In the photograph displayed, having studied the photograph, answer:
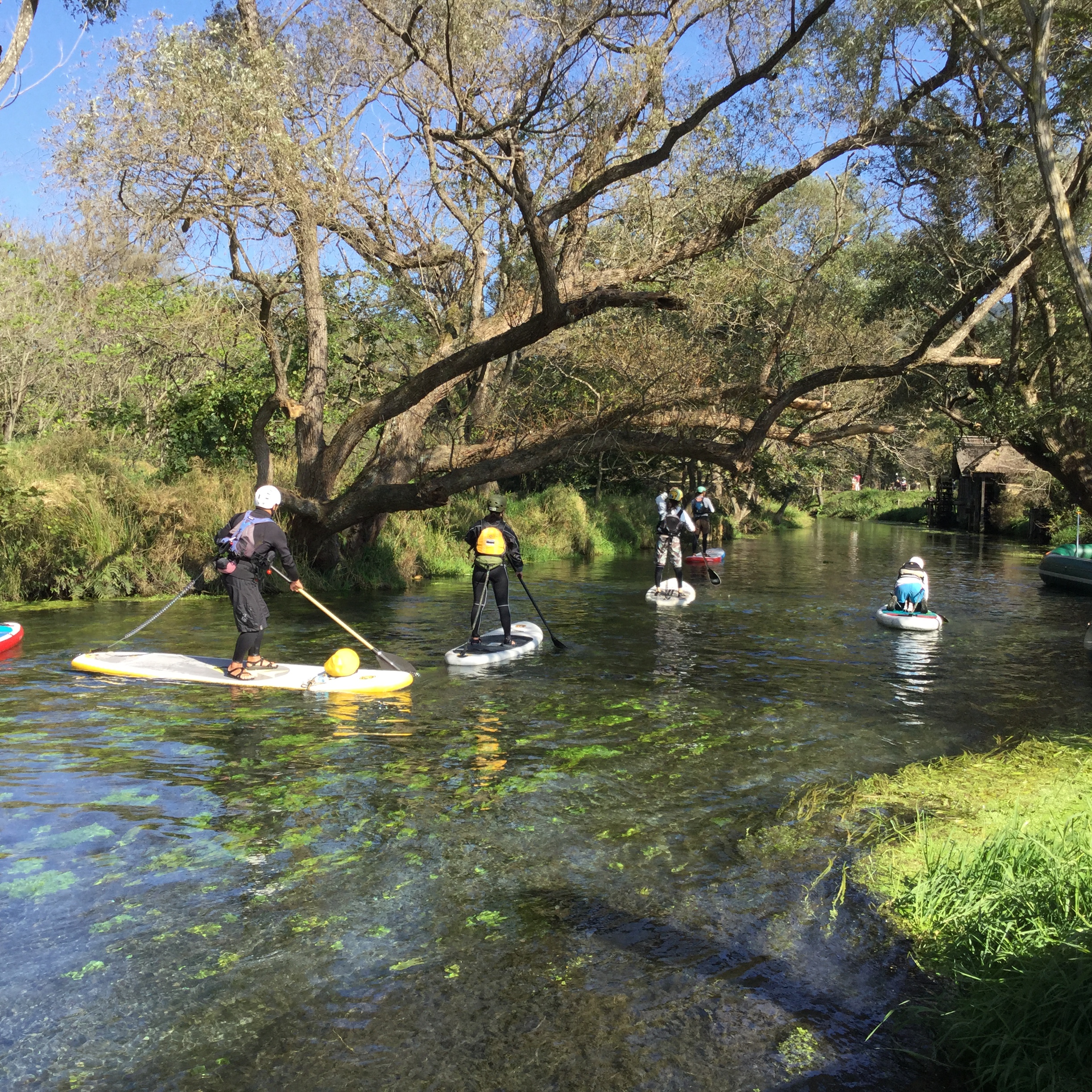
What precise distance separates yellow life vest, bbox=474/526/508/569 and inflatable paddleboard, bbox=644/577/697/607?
630cm

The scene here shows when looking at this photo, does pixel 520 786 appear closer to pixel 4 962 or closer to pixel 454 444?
pixel 4 962

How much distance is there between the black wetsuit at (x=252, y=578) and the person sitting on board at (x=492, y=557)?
249 cm

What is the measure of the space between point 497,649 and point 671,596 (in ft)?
21.2

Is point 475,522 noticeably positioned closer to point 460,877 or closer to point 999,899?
point 460,877

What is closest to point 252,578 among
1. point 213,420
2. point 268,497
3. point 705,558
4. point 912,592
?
point 268,497

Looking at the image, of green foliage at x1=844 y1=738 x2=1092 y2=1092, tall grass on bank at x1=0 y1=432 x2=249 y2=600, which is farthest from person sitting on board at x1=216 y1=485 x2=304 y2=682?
tall grass on bank at x1=0 y1=432 x2=249 y2=600

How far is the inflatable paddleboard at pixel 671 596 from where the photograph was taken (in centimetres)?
1767

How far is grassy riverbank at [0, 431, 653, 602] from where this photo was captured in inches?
611

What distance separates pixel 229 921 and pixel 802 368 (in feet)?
55.8

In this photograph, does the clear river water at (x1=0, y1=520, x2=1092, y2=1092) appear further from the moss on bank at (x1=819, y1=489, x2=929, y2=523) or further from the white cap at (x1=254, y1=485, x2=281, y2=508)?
the moss on bank at (x1=819, y1=489, x2=929, y2=523)

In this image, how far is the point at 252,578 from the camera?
1008 centimetres

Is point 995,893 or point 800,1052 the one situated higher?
point 995,893

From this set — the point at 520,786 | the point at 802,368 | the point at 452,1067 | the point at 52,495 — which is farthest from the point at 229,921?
the point at 802,368

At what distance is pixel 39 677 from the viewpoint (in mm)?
10469
